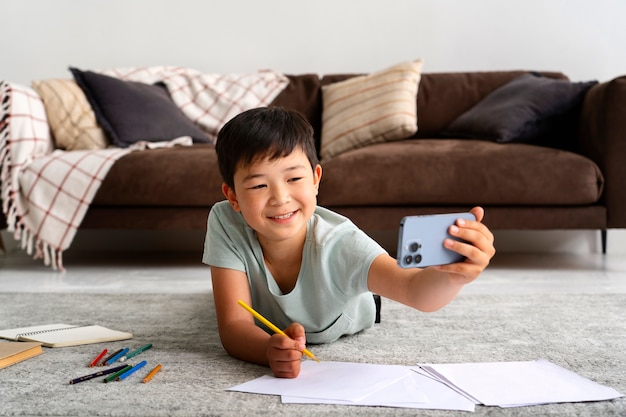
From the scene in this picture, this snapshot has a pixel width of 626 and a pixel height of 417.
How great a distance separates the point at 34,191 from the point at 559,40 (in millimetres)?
2513

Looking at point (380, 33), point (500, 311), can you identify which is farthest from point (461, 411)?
point (380, 33)

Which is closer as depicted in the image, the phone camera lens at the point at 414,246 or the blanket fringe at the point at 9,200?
the phone camera lens at the point at 414,246

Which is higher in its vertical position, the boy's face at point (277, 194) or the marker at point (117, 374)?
the boy's face at point (277, 194)

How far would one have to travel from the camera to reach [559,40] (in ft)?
11.4

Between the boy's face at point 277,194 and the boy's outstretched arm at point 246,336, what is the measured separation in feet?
0.49

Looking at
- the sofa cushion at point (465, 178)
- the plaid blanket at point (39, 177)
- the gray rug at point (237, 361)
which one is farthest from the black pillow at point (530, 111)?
the plaid blanket at point (39, 177)

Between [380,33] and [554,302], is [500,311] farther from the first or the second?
[380,33]

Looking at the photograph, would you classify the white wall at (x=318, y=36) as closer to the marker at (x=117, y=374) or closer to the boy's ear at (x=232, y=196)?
the boy's ear at (x=232, y=196)

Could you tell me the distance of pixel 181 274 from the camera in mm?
2697

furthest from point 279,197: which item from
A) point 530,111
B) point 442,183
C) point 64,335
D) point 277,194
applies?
point 530,111

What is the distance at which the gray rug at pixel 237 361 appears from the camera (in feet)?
3.71

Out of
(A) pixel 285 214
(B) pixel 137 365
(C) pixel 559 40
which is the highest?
(C) pixel 559 40

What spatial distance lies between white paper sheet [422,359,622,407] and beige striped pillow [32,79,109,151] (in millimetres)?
2156

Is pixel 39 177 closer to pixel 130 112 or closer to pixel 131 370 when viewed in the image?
pixel 130 112
